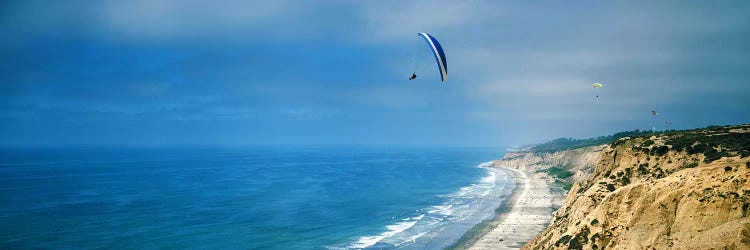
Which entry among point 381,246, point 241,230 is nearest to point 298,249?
point 381,246

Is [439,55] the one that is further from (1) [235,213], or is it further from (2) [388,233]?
(1) [235,213]

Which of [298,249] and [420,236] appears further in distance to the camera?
[420,236]

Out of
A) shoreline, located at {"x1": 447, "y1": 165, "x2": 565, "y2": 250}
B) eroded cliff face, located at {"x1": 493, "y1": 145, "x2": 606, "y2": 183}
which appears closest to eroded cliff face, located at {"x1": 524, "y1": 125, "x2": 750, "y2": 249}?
shoreline, located at {"x1": 447, "y1": 165, "x2": 565, "y2": 250}

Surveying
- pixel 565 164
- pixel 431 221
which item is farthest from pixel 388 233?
pixel 565 164

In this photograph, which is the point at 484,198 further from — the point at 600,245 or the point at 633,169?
the point at 600,245

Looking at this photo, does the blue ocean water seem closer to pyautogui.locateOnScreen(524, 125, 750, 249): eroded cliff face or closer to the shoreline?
the shoreline

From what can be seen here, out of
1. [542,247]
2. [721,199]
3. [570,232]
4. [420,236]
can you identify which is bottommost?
[420,236]

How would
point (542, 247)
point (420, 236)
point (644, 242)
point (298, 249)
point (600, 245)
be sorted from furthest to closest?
point (420, 236)
point (298, 249)
point (542, 247)
point (600, 245)
point (644, 242)
